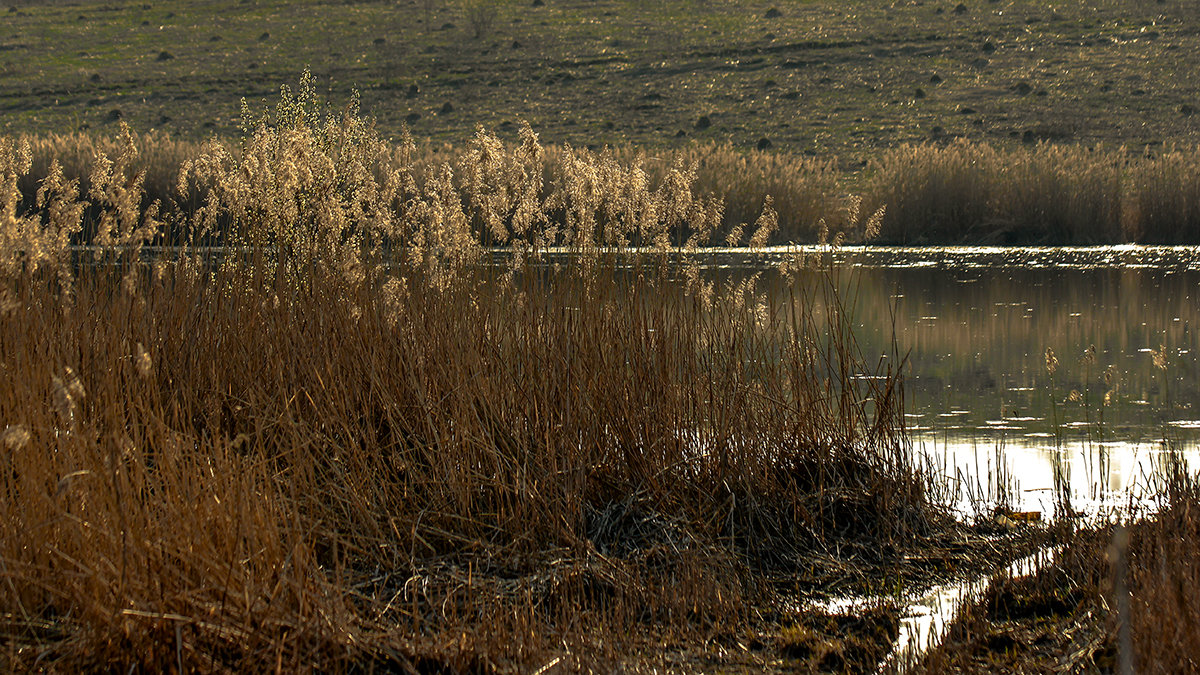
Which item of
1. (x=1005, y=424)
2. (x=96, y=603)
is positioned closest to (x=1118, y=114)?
(x=1005, y=424)

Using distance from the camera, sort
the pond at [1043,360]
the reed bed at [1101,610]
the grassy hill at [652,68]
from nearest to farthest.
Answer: the reed bed at [1101,610]
the pond at [1043,360]
the grassy hill at [652,68]

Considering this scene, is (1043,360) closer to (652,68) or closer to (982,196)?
(982,196)

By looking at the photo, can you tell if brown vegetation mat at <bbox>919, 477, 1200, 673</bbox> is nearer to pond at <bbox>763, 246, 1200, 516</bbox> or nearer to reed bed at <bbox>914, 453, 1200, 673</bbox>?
reed bed at <bbox>914, 453, 1200, 673</bbox>

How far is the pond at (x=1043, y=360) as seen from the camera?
5.25 meters

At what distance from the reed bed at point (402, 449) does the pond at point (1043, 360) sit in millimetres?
802

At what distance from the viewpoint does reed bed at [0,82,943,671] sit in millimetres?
2967

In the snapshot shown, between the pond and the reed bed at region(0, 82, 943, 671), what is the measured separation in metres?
0.80

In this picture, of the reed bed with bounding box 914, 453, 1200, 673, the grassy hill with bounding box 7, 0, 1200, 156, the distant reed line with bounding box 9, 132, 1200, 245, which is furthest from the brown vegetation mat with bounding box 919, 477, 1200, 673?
the grassy hill with bounding box 7, 0, 1200, 156

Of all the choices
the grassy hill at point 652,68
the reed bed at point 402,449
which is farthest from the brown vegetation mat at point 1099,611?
the grassy hill at point 652,68

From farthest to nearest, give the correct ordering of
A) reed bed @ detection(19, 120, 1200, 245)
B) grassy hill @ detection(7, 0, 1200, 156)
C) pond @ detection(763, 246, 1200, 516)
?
grassy hill @ detection(7, 0, 1200, 156)
reed bed @ detection(19, 120, 1200, 245)
pond @ detection(763, 246, 1200, 516)

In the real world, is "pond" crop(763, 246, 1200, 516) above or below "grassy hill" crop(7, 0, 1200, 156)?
below

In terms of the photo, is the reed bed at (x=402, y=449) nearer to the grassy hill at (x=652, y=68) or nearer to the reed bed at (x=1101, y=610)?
the reed bed at (x=1101, y=610)

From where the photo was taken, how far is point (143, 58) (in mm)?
37188

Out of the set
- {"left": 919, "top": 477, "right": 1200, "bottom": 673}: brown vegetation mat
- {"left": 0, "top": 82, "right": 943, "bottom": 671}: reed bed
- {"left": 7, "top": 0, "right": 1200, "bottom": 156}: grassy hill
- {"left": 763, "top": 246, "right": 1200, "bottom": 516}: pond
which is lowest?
{"left": 763, "top": 246, "right": 1200, "bottom": 516}: pond
